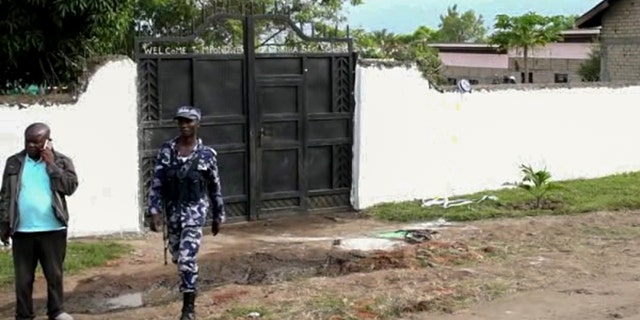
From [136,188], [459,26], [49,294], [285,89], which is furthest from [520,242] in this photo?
[459,26]

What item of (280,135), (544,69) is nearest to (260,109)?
(280,135)

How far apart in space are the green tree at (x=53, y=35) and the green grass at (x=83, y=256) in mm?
1998

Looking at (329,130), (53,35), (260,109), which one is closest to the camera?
(53,35)

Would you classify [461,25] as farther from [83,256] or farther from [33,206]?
[33,206]

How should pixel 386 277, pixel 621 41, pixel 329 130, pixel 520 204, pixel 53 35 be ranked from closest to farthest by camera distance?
pixel 386 277, pixel 53 35, pixel 329 130, pixel 520 204, pixel 621 41

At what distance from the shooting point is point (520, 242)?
10797 mm

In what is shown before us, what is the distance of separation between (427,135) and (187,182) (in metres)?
6.52

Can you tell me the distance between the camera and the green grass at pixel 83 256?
916cm

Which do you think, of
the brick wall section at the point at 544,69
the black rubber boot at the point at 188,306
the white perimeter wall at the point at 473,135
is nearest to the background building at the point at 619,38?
the white perimeter wall at the point at 473,135

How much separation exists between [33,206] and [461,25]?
7092 centimetres

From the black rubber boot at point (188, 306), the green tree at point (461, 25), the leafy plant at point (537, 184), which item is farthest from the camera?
the green tree at point (461, 25)

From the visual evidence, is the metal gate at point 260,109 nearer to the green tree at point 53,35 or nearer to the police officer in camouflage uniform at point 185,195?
the green tree at point 53,35

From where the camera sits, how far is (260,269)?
31.6 feet

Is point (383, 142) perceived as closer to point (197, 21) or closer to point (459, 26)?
point (197, 21)
